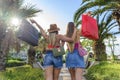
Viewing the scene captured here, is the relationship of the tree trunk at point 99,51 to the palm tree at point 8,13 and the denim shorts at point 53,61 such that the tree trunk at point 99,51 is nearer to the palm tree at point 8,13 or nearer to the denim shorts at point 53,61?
the palm tree at point 8,13

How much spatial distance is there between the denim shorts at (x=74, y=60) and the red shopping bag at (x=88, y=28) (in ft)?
1.62

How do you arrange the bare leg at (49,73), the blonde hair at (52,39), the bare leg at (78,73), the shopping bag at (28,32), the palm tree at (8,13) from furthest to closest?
1. the palm tree at (8,13)
2. the shopping bag at (28,32)
3. the blonde hair at (52,39)
4. the bare leg at (49,73)
5. the bare leg at (78,73)

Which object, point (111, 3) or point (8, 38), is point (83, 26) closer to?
point (8, 38)

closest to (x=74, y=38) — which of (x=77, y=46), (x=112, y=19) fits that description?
(x=77, y=46)

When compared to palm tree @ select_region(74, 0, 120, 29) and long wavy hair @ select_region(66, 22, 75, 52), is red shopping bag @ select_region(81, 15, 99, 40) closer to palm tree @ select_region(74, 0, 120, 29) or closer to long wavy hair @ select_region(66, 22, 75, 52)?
long wavy hair @ select_region(66, 22, 75, 52)

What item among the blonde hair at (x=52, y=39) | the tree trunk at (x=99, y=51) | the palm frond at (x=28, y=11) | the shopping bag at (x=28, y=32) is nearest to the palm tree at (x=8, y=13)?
the palm frond at (x=28, y=11)

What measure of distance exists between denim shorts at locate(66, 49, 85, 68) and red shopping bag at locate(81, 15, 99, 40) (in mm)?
493

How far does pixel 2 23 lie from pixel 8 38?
1.17 meters

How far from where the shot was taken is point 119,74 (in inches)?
426

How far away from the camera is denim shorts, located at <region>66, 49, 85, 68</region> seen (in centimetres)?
709

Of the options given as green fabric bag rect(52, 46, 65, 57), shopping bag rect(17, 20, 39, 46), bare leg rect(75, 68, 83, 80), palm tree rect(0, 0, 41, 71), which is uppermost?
palm tree rect(0, 0, 41, 71)

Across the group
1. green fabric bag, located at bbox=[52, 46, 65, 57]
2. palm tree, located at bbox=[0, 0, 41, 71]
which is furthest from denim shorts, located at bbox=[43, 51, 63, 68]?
palm tree, located at bbox=[0, 0, 41, 71]

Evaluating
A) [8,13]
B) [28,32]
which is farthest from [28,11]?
[28,32]

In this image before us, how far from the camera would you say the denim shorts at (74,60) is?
7.09 metres
